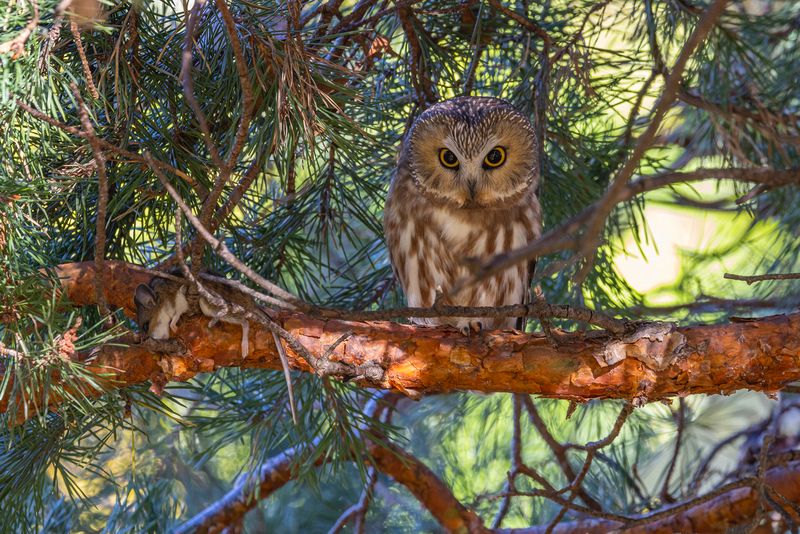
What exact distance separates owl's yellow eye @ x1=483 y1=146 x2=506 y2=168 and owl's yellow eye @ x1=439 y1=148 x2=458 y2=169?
3.5 inches

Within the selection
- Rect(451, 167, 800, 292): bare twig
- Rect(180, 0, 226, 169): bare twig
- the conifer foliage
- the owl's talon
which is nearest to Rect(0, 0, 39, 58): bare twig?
the conifer foliage

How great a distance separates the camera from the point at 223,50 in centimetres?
167

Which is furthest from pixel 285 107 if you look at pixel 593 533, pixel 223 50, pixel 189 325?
pixel 593 533

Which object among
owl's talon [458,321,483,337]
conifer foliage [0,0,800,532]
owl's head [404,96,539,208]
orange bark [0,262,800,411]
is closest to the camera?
conifer foliage [0,0,800,532]

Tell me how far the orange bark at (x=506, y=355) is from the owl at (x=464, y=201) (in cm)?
70

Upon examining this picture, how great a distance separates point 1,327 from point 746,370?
1.39 m

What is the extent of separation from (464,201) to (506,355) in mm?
855

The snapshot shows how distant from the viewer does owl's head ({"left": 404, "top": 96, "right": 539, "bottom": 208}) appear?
7.90ft

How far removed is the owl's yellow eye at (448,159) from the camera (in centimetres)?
251

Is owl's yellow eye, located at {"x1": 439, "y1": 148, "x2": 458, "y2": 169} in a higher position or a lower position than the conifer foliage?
higher

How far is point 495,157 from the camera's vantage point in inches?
99.7

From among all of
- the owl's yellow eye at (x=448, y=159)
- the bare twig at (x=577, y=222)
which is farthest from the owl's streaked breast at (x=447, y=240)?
the bare twig at (x=577, y=222)

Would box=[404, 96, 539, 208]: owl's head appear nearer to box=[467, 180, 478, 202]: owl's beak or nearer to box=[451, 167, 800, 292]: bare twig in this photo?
box=[467, 180, 478, 202]: owl's beak

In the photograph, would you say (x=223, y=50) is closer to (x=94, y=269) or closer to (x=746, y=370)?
(x=94, y=269)
